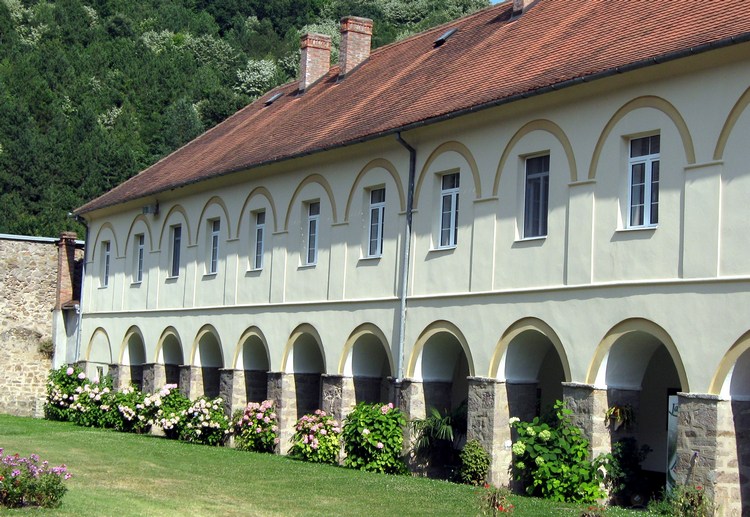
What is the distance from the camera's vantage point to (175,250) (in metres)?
34.8

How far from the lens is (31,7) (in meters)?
90.9

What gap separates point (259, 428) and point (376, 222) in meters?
5.77

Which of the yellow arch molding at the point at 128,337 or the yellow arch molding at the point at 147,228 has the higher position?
the yellow arch molding at the point at 147,228

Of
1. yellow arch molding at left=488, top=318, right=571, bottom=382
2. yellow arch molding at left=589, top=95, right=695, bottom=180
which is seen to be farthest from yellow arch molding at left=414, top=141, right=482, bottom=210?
yellow arch molding at left=589, top=95, right=695, bottom=180

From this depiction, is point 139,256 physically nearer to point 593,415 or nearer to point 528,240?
point 528,240

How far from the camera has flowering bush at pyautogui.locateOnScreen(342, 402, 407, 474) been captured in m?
23.5

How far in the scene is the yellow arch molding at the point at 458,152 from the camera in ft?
73.6

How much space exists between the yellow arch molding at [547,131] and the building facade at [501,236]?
0.04 metres

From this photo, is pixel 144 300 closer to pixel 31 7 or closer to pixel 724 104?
pixel 724 104

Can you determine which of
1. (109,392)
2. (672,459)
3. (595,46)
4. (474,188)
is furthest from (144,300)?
(672,459)

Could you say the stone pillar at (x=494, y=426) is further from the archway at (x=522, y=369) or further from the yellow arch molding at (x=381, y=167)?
the yellow arch molding at (x=381, y=167)

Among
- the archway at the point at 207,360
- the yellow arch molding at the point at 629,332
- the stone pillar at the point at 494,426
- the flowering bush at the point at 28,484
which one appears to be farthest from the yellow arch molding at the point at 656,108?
the archway at the point at 207,360

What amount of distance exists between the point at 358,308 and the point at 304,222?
325 cm

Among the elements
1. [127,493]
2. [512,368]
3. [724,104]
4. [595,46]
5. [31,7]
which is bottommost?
[127,493]
